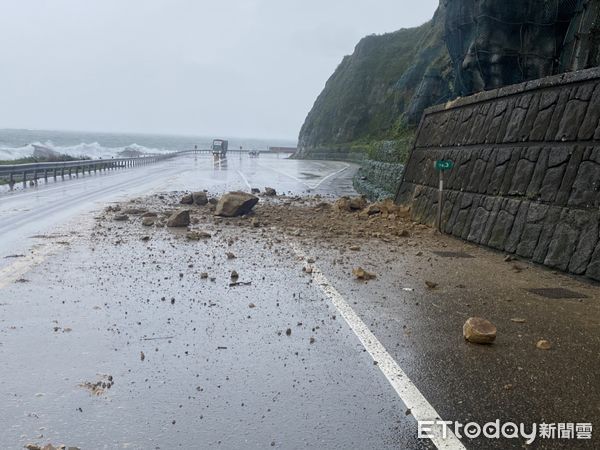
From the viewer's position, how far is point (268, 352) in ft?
16.2

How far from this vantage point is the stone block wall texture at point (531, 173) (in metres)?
7.88

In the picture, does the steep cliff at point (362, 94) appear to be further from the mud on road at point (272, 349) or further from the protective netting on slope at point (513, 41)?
the mud on road at point (272, 349)

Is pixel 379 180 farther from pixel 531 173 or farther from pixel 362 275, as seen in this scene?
pixel 362 275

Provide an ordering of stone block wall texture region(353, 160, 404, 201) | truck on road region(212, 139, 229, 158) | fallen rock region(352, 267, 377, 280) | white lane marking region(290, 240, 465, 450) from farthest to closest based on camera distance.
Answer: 1. truck on road region(212, 139, 229, 158)
2. stone block wall texture region(353, 160, 404, 201)
3. fallen rock region(352, 267, 377, 280)
4. white lane marking region(290, 240, 465, 450)

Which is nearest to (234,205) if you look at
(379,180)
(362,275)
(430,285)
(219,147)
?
A: (362,275)

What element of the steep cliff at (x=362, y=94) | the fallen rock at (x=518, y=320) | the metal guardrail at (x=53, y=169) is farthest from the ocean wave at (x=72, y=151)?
the fallen rock at (x=518, y=320)

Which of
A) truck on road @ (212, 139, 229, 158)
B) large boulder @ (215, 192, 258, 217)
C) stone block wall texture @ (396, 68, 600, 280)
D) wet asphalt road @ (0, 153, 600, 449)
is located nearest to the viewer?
wet asphalt road @ (0, 153, 600, 449)

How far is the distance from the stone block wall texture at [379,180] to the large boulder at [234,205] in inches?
179

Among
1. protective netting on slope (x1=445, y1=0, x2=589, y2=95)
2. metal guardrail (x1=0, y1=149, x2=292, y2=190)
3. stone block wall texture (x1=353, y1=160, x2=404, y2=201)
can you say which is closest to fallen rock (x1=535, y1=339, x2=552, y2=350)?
protective netting on slope (x1=445, y1=0, x2=589, y2=95)

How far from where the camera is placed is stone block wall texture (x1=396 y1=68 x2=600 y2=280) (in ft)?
25.9

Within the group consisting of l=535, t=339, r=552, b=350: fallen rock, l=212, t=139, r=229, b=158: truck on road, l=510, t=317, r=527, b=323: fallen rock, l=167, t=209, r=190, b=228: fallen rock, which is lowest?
l=212, t=139, r=229, b=158: truck on road

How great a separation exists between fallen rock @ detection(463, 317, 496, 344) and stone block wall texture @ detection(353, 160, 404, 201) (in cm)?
1127

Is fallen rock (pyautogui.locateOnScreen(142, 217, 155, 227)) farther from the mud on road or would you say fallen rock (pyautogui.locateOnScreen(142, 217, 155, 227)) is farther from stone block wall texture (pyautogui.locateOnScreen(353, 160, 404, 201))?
stone block wall texture (pyautogui.locateOnScreen(353, 160, 404, 201))

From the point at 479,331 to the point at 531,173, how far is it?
16.4 ft
